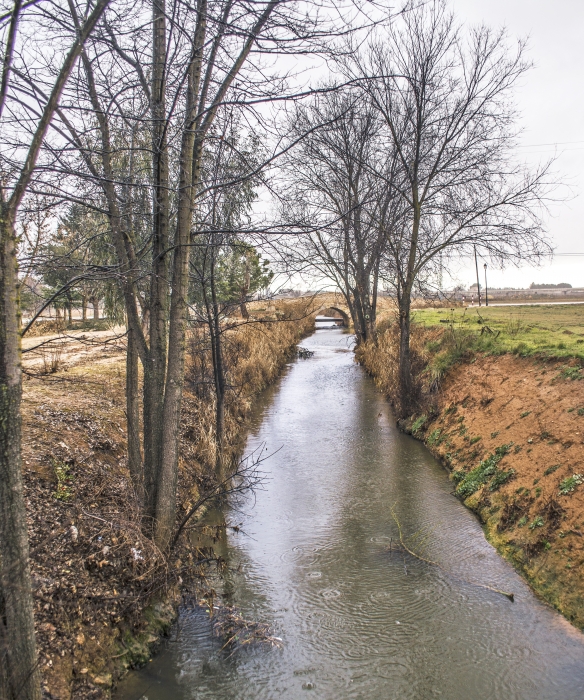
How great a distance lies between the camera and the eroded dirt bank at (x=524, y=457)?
613 centimetres

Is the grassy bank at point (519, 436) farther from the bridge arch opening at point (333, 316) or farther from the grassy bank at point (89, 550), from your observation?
the bridge arch opening at point (333, 316)

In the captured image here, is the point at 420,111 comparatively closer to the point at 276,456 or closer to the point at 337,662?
the point at 276,456

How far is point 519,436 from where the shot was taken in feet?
29.0

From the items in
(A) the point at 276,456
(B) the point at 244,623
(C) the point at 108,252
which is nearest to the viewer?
(B) the point at 244,623

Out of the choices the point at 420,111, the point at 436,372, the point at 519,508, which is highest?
the point at 420,111

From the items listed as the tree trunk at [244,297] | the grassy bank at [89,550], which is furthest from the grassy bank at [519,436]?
the tree trunk at [244,297]

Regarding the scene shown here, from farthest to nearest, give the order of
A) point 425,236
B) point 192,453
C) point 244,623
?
point 425,236 < point 192,453 < point 244,623

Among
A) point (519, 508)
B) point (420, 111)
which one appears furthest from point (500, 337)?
point (519, 508)

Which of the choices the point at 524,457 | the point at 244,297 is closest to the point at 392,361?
the point at 524,457

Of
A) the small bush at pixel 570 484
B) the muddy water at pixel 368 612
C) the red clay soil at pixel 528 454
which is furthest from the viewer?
the small bush at pixel 570 484

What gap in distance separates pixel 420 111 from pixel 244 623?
11790 millimetres

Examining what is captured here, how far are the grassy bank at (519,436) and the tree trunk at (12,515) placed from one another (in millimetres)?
4892

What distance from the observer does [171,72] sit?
5.68m

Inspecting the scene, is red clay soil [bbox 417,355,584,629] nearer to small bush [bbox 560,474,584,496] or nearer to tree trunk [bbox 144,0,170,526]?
small bush [bbox 560,474,584,496]
